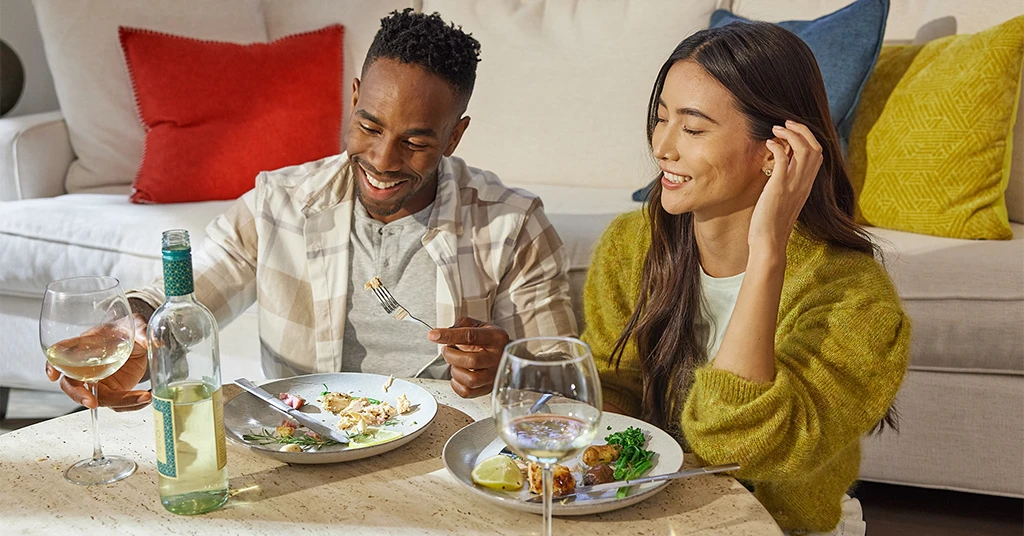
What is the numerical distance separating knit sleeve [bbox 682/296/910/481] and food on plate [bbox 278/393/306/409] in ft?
1.65

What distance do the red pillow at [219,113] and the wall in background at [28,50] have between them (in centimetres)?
96

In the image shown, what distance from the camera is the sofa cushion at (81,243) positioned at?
8.67 ft

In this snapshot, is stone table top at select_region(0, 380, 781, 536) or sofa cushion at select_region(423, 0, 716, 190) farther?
sofa cushion at select_region(423, 0, 716, 190)

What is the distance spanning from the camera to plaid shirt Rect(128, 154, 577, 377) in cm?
184

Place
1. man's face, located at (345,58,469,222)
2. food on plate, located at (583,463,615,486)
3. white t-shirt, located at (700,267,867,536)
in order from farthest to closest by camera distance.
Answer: man's face, located at (345,58,469,222) → white t-shirt, located at (700,267,867,536) → food on plate, located at (583,463,615,486)

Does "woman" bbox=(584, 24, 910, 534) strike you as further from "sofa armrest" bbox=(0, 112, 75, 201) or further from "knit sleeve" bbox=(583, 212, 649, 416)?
"sofa armrest" bbox=(0, 112, 75, 201)

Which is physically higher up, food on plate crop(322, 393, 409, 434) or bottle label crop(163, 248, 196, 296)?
bottle label crop(163, 248, 196, 296)

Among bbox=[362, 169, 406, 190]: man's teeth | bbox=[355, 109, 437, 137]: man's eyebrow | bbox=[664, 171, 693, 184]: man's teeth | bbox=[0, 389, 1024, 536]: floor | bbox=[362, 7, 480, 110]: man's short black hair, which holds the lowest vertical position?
bbox=[0, 389, 1024, 536]: floor

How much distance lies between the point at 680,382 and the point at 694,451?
32cm

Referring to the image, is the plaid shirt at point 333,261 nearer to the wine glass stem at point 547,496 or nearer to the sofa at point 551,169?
the sofa at point 551,169

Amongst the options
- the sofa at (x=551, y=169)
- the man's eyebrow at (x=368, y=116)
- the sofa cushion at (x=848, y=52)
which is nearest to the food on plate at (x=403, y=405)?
the man's eyebrow at (x=368, y=116)

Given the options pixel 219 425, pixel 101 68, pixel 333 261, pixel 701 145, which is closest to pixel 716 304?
pixel 701 145

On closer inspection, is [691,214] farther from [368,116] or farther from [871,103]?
[871,103]

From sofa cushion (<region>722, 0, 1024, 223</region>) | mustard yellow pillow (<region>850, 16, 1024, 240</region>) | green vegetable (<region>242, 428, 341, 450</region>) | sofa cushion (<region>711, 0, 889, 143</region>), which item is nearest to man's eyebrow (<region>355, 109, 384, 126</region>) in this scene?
green vegetable (<region>242, 428, 341, 450</region>)
